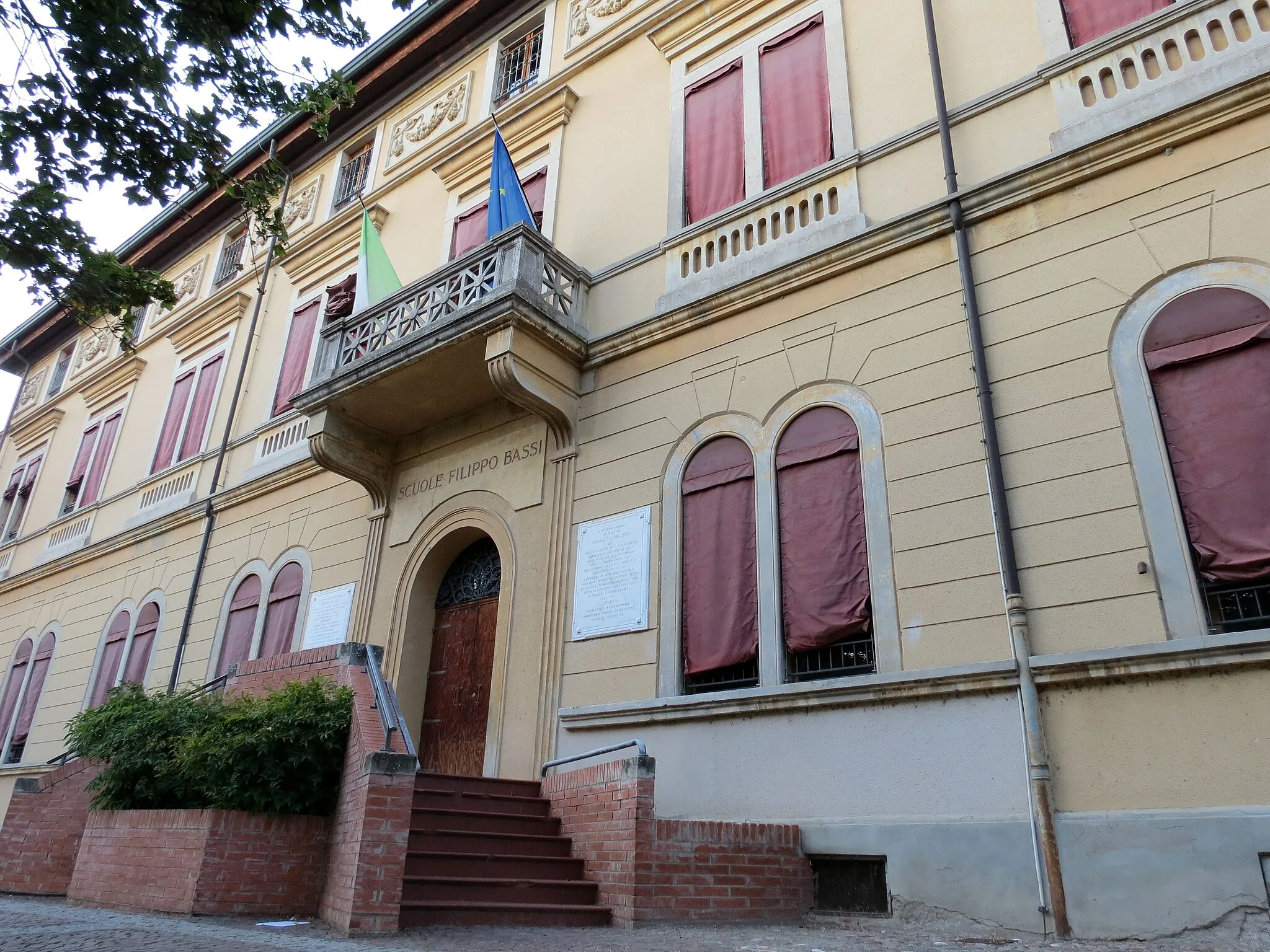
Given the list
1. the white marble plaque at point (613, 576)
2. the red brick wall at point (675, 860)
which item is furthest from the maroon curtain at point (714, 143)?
the red brick wall at point (675, 860)

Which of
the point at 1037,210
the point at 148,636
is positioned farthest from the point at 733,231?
the point at 148,636

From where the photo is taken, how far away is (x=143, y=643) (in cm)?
1590

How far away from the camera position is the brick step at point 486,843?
6.84 meters

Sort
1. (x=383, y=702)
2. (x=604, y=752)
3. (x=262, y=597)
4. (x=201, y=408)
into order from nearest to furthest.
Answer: (x=604, y=752)
(x=383, y=702)
(x=262, y=597)
(x=201, y=408)

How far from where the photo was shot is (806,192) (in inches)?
383

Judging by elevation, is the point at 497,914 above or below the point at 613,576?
below

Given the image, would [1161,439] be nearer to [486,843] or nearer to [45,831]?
[486,843]

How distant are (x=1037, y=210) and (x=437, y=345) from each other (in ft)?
21.2

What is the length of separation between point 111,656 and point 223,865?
11.9 meters

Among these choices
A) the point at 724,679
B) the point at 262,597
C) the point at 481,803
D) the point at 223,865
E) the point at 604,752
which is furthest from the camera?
the point at 262,597

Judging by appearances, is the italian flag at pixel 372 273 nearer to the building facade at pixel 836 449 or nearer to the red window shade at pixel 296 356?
the building facade at pixel 836 449

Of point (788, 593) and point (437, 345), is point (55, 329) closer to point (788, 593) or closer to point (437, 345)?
point (437, 345)

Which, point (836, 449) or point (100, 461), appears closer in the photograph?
point (836, 449)

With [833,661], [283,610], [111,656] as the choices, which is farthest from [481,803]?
[111,656]
